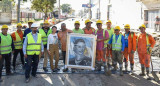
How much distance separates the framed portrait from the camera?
6406 millimetres

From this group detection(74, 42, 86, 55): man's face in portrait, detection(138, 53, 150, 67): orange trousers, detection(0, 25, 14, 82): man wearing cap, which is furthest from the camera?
detection(74, 42, 86, 55): man's face in portrait

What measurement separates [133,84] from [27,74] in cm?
348

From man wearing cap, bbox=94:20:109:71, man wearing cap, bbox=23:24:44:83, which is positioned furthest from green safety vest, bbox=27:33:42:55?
man wearing cap, bbox=94:20:109:71

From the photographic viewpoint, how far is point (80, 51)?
6.53 metres

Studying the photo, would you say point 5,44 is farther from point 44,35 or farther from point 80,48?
point 80,48

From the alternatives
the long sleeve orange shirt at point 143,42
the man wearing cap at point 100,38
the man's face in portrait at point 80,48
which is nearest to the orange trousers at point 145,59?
the long sleeve orange shirt at point 143,42

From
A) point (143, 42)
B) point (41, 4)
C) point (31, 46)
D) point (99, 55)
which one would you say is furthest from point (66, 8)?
point (31, 46)

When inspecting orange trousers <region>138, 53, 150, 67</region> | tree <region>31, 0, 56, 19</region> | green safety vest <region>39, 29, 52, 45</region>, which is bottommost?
orange trousers <region>138, 53, 150, 67</region>

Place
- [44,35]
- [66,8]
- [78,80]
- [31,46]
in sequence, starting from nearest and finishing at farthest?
1. [31,46]
2. [78,80]
3. [44,35]
4. [66,8]

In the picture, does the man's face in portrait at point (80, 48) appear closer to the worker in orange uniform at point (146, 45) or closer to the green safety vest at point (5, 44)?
the worker in orange uniform at point (146, 45)

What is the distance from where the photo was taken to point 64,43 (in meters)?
6.76

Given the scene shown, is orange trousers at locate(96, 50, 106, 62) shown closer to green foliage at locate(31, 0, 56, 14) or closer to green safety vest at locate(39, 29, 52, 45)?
green safety vest at locate(39, 29, 52, 45)

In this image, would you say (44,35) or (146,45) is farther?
(44,35)

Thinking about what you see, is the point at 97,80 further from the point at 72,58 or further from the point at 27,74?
the point at 27,74
